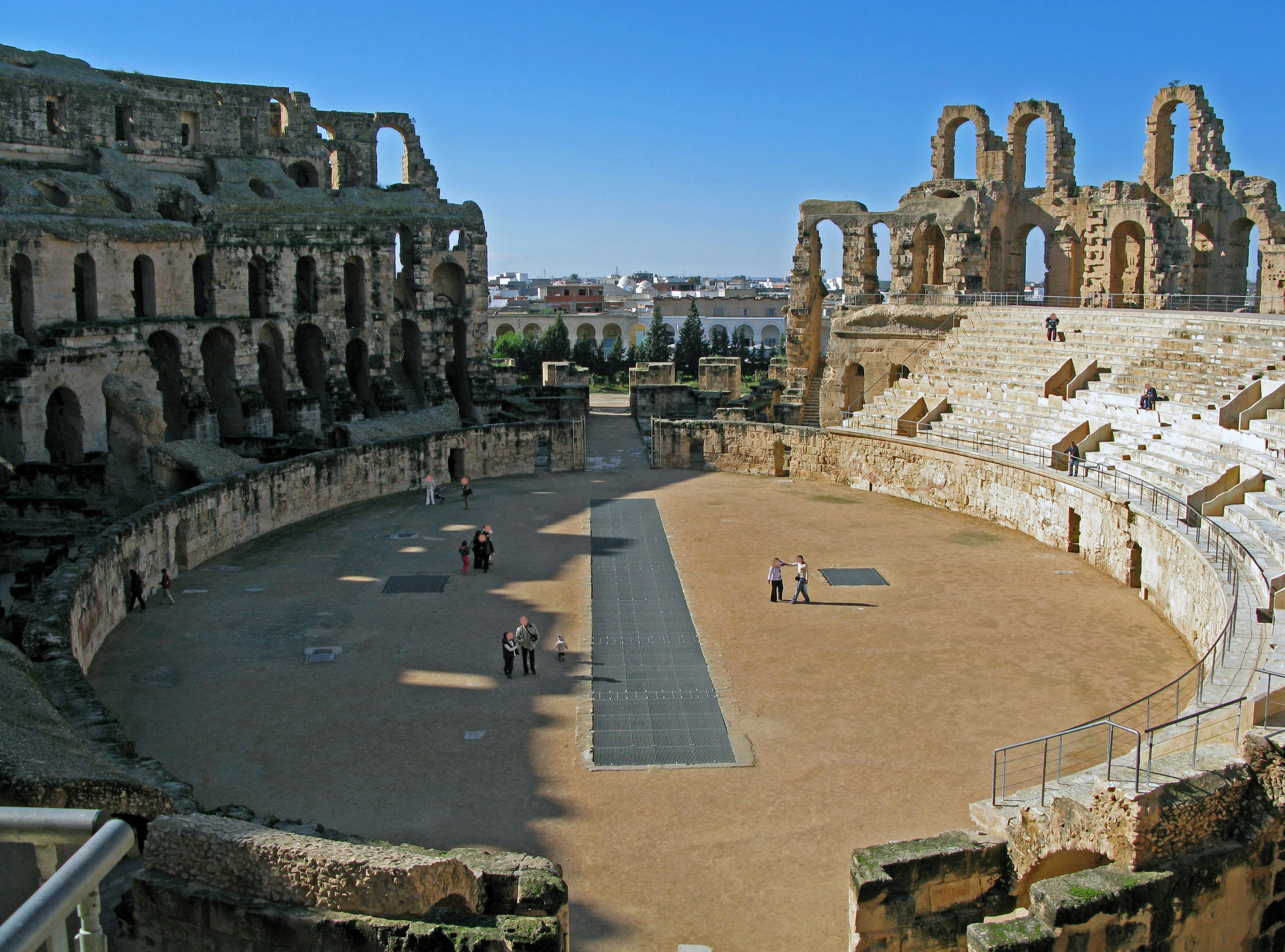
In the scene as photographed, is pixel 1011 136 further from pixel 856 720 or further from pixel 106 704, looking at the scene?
pixel 106 704

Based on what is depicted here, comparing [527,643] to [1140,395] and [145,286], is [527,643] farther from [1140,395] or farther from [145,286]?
[145,286]

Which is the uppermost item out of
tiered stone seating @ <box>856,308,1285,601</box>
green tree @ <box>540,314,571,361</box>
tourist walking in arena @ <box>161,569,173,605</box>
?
green tree @ <box>540,314,571,361</box>

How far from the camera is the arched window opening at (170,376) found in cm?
2716

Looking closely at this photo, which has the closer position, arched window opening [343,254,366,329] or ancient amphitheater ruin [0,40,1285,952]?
ancient amphitheater ruin [0,40,1285,952]

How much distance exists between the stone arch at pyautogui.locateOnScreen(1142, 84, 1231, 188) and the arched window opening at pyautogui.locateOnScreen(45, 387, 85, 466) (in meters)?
28.7

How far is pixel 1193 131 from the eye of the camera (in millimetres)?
32656

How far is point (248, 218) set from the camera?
104 feet

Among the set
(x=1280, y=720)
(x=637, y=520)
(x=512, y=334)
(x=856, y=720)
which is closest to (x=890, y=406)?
(x=637, y=520)

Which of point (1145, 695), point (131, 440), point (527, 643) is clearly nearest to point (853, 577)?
point (1145, 695)

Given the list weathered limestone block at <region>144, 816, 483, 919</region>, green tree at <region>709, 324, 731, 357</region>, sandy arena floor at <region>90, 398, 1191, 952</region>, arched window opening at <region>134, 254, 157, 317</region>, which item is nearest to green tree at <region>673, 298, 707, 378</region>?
green tree at <region>709, 324, 731, 357</region>

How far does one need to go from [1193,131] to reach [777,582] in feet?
76.8

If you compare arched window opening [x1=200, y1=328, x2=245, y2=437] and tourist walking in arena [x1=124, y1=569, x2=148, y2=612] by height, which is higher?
arched window opening [x1=200, y1=328, x2=245, y2=437]

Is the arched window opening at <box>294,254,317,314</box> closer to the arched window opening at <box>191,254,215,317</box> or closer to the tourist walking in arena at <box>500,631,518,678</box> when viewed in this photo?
the arched window opening at <box>191,254,215,317</box>

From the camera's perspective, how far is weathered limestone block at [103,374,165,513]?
2194cm
